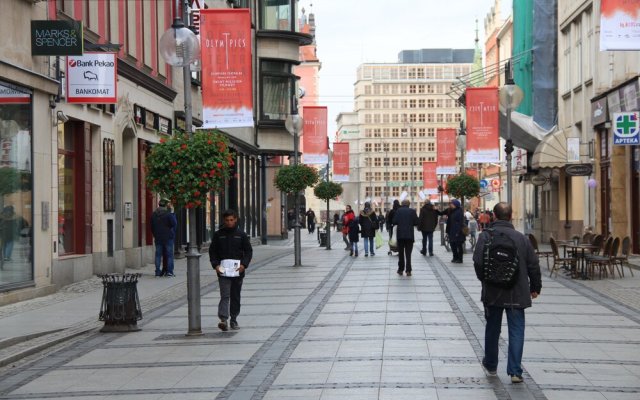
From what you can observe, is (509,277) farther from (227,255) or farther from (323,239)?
(323,239)

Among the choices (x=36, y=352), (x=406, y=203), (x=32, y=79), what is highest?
(x=32, y=79)

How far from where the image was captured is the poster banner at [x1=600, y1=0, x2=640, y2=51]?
1942 cm

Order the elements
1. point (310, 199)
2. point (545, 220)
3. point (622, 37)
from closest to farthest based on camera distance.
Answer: point (622, 37) → point (545, 220) → point (310, 199)

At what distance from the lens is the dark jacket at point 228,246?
14602 mm

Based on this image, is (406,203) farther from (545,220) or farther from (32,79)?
(545,220)

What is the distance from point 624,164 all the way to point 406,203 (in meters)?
10.4

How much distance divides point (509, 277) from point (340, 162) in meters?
41.4

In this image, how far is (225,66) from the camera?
2409 cm

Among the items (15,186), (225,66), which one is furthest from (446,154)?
(15,186)

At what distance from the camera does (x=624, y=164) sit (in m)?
33.7

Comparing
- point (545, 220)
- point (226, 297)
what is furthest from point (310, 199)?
point (226, 297)

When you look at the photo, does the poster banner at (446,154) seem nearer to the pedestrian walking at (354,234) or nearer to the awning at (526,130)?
the awning at (526,130)

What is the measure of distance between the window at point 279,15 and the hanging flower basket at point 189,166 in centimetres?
3599

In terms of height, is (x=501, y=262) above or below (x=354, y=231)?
above
